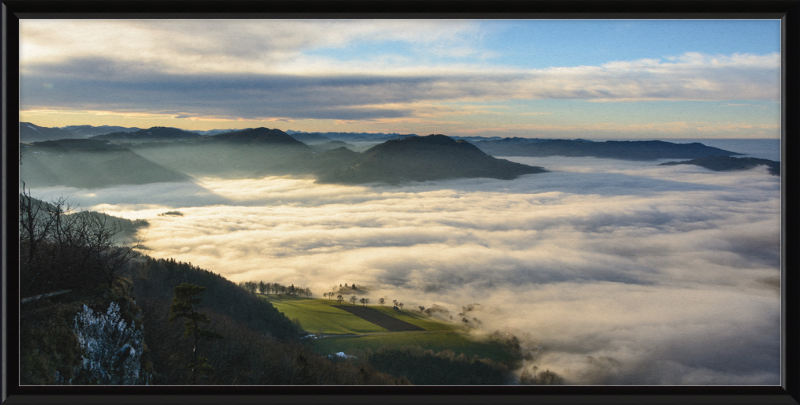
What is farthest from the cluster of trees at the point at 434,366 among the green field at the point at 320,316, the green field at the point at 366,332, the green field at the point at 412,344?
the green field at the point at 320,316

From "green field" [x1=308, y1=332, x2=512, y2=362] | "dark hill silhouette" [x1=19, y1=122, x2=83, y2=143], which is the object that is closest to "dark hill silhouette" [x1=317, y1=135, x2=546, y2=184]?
"green field" [x1=308, y1=332, x2=512, y2=362]

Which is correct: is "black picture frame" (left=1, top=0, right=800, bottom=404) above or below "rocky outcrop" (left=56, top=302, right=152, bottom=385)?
above

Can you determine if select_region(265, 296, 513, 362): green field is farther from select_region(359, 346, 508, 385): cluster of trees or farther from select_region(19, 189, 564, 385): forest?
select_region(19, 189, 564, 385): forest

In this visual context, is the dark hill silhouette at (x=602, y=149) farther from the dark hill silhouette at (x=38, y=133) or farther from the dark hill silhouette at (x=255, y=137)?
→ the dark hill silhouette at (x=38, y=133)

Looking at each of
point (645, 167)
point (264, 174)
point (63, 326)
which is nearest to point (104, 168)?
point (264, 174)

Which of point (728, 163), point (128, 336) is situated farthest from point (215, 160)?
point (728, 163)

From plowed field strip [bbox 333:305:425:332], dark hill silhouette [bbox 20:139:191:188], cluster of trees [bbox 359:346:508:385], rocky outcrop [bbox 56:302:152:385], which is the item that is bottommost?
plowed field strip [bbox 333:305:425:332]
